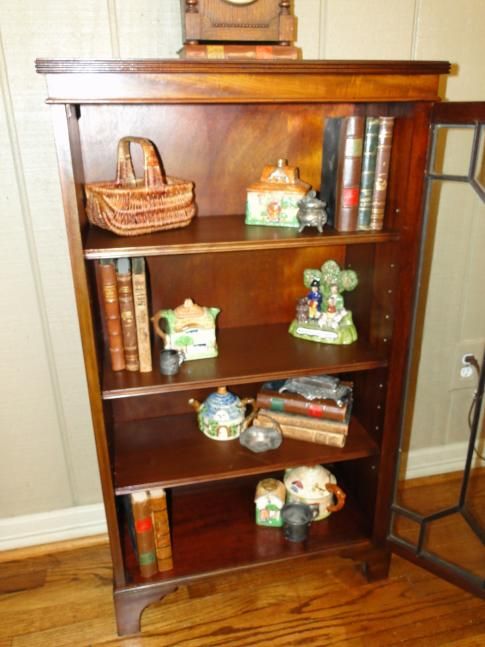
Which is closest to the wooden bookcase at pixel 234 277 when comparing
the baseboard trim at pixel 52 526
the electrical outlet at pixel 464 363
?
the baseboard trim at pixel 52 526

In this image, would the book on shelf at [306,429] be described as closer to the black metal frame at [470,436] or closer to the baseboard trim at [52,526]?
the black metal frame at [470,436]

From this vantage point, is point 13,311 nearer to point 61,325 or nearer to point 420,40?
point 61,325

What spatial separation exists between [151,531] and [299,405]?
1.84 feet

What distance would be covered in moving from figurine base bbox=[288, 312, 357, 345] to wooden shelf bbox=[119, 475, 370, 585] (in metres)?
0.61

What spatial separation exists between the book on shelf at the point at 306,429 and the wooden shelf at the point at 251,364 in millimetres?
227

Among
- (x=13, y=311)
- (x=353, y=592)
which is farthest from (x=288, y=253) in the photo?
(x=353, y=592)

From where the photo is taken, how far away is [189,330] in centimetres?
146

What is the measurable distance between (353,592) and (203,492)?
1.93 ft

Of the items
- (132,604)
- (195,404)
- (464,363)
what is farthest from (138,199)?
(464,363)

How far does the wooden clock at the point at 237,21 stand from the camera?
120 cm

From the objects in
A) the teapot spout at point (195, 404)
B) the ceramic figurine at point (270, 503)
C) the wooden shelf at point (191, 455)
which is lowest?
the ceramic figurine at point (270, 503)

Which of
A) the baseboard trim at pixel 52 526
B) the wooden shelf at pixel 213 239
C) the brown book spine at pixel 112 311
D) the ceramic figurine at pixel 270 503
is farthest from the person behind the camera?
the baseboard trim at pixel 52 526

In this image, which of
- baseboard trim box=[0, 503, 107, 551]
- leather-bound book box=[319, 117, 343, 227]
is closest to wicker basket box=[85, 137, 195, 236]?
leather-bound book box=[319, 117, 343, 227]

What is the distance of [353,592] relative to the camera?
1689 millimetres
